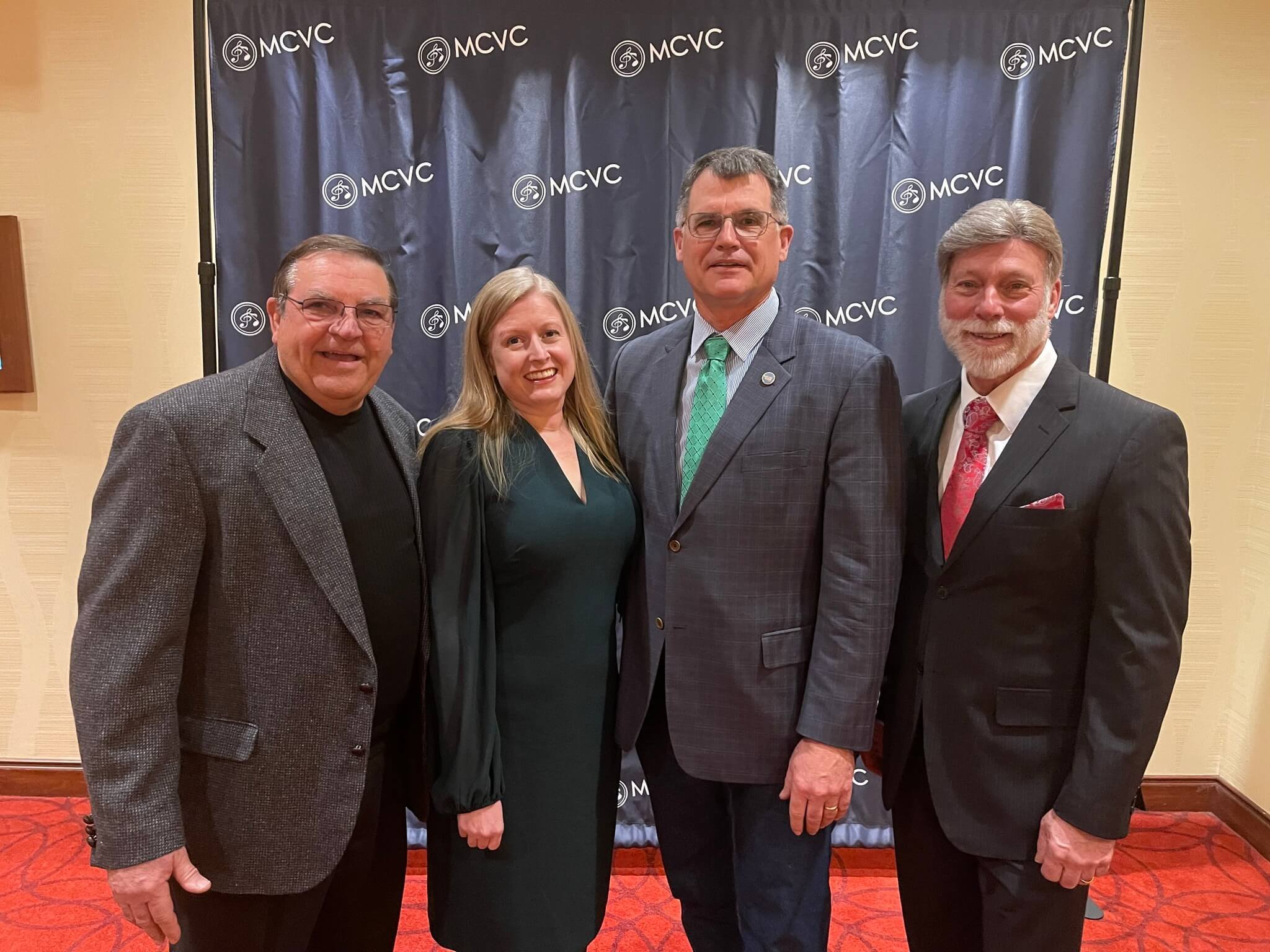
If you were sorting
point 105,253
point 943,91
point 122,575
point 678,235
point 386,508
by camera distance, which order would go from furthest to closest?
point 105,253
point 943,91
point 678,235
point 386,508
point 122,575

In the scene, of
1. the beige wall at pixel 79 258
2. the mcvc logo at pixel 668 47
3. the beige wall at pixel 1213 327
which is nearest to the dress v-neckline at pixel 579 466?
the mcvc logo at pixel 668 47

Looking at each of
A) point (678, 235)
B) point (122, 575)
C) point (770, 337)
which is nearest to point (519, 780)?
point (122, 575)

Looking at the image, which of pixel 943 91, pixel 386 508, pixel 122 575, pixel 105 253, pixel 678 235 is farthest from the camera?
pixel 105 253

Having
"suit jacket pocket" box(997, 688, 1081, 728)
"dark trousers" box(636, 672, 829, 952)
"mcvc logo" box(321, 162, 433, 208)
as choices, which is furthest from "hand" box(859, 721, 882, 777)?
"mcvc logo" box(321, 162, 433, 208)

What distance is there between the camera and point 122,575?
4.12 feet

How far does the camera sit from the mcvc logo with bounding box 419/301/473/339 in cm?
258

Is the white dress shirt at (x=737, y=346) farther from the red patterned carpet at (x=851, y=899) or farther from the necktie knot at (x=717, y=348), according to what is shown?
the red patterned carpet at (x=851, y=899)

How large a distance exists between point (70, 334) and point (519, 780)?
2.44 m

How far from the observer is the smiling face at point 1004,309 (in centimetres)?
148

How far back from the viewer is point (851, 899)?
251 centimetres

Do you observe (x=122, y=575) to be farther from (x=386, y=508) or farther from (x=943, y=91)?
(x=943, y=91)

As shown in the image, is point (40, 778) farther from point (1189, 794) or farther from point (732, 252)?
point (1189, 794)

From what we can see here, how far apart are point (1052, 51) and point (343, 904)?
10.2 ft

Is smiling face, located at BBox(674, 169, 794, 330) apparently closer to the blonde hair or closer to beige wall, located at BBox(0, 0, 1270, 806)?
the blonde hair
